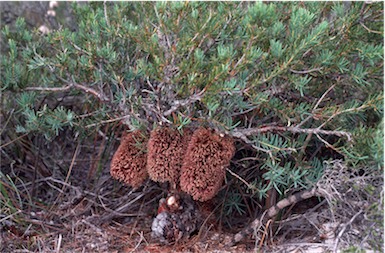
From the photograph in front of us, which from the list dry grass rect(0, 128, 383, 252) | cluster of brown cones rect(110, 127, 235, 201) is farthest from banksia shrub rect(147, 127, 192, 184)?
dry grass rect(0, 128, 383, 252)

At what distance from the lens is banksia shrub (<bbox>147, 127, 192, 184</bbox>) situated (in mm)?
1873

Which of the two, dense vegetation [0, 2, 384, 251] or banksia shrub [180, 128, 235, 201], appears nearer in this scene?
Answer: dense vegetation [0, 2, 384, 251]

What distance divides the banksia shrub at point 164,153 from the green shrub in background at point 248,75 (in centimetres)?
6

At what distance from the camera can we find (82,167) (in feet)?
8.48

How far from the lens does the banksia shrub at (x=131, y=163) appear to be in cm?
196

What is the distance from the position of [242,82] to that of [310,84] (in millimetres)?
364

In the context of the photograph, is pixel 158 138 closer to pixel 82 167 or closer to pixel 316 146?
pixel 316 146

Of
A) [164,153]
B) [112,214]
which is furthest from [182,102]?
[112,214]

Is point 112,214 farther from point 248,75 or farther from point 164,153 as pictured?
point 248,75

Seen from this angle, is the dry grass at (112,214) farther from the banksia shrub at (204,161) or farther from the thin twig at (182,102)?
the thin twig at (182,102)

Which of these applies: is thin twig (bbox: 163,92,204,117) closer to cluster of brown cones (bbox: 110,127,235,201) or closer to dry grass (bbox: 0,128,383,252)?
cluster of brown cones (bbox: 110,127,235,201)

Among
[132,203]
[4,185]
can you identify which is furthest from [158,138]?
[4,185]

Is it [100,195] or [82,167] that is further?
[82,167]

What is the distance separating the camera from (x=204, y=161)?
1.84 m
